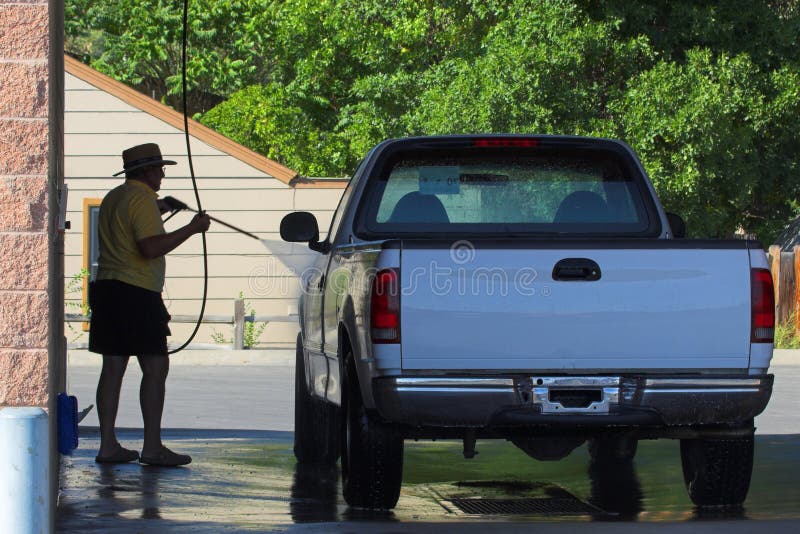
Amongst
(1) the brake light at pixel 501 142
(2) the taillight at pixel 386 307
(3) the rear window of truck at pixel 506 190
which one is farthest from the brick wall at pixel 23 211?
(1) the brake light at pixel 501 142

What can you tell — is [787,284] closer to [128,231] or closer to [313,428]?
[313,428]

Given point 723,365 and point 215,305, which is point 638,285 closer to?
point 723,365

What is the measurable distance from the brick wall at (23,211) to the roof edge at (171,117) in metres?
18.9

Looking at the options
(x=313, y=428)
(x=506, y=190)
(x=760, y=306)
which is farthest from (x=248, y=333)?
(x=760, y=306)

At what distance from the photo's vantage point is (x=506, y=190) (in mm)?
9516

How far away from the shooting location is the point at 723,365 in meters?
7.54

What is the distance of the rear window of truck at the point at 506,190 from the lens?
9.02 metres

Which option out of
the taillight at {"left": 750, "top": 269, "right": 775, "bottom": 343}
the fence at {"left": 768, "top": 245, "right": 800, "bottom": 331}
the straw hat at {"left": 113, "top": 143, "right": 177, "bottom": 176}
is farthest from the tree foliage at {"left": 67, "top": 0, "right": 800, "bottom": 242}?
the taillight at {"left": 750, "top": 269, "right": 775, "bottom": 343}

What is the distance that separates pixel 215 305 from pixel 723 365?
61.2 feet

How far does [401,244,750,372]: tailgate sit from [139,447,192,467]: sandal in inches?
131

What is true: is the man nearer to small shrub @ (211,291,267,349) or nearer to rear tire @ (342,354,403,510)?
rear tire @ (342,354,403,510)

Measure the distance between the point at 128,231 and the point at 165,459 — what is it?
148cm

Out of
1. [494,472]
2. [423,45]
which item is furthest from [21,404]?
[423,45]

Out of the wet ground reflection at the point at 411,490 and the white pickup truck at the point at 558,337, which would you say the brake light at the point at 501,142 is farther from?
the wet ground reflection at the point at 411,490
